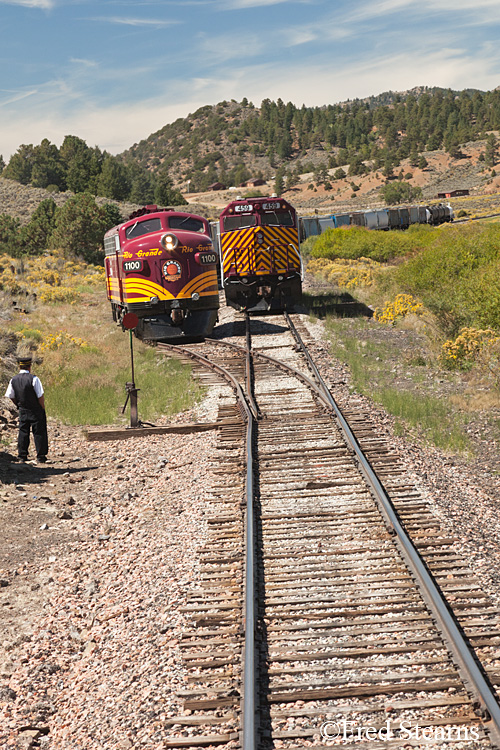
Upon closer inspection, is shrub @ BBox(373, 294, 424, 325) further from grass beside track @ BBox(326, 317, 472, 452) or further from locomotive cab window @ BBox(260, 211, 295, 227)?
locomotive cab window @ BBox(260, 211, 295, 227)

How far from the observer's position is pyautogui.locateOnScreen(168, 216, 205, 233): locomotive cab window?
18.9 m

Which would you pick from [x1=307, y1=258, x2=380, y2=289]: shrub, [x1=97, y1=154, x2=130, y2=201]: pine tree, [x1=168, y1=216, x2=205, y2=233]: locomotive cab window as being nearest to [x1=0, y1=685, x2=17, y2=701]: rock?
[x1=168, y1=216, x2=205, y2=233]: locomotive cab window

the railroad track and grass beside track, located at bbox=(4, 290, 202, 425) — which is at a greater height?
grass beside track, located at bbox=(4, 290, 202, 425)

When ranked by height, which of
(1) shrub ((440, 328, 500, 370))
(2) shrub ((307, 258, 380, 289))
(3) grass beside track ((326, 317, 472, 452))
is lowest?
(3) grass beside track ((326, 317, 472, 452))

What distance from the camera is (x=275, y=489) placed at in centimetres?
857

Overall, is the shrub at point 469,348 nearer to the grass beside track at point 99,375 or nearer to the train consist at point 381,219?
the grass beside track at point 99,375

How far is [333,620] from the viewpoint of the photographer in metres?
5.57

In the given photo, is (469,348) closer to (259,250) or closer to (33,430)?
(259,250)

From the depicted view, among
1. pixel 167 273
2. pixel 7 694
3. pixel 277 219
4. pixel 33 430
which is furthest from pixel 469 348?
pixel 7 694

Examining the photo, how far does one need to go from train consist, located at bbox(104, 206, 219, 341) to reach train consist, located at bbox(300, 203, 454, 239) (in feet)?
123

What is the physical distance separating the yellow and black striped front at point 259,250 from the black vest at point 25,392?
1192 centimetres

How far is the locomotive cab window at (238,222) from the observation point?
71.4ft

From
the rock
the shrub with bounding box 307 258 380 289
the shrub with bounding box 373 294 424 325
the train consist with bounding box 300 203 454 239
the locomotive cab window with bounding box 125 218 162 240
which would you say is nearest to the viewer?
the rock

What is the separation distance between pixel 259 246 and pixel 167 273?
14.7ft
